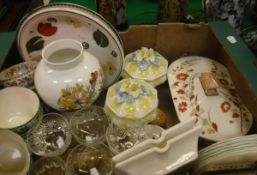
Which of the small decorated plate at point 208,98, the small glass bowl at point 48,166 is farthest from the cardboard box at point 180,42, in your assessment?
the small glass bowl at point 48,166

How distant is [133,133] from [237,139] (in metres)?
0.23

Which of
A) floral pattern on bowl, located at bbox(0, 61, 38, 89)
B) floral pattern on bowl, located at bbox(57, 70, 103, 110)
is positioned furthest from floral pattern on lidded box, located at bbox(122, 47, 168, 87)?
floral pattern on bowl, located at bbox(0, 61, 38, 89)

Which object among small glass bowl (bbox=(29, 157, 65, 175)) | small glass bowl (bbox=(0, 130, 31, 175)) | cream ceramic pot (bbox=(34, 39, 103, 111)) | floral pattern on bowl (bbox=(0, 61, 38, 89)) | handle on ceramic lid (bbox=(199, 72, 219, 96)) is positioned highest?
cream ceramic pot (bbox=(34, 39, 103, 111))

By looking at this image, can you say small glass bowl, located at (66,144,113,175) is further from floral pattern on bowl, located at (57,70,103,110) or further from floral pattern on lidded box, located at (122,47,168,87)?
floral pattern on lidded box, located at (122,47,168,87)

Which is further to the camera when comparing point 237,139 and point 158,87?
point 158,87

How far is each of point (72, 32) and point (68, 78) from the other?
0.15 metres

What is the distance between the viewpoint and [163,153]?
484 millimetres

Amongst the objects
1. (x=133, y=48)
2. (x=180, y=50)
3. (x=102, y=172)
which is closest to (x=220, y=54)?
(x=180, y=50)

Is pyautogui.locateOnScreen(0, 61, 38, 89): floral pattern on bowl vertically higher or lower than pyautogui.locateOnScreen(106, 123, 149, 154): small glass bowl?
higher

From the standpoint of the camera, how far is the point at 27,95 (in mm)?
646

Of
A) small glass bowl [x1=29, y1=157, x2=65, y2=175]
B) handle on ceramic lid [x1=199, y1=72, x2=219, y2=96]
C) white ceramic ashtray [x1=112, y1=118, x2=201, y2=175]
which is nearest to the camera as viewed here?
white ceramic ashtray [x1=112, y1=118, x2=201, y2=175]

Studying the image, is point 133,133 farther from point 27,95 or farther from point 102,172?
point 27,95

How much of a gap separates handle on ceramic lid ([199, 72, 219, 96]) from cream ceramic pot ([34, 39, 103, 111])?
278 millimetres

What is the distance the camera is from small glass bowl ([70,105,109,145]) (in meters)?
0.64
